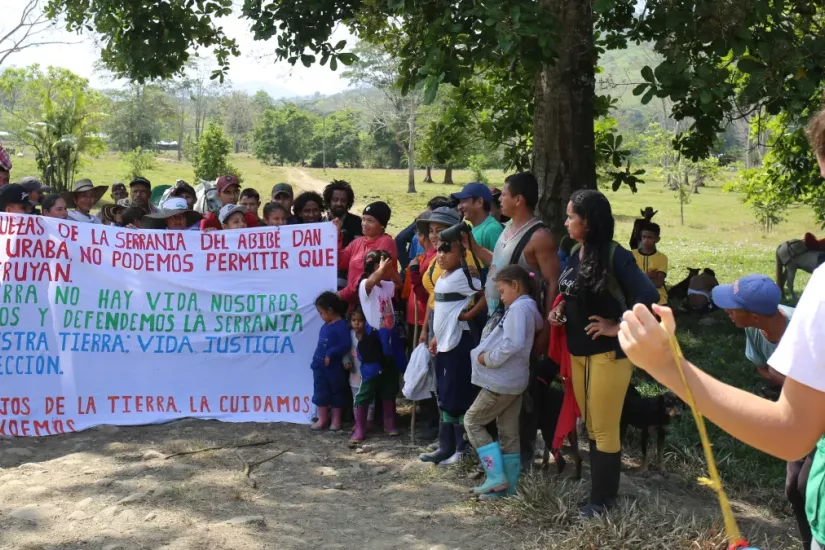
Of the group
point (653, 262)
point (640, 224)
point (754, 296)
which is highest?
point (640, 224)

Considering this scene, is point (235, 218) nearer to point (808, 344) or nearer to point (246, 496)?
point (246, 496)

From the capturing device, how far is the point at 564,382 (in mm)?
5145

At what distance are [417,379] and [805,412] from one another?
4.30m

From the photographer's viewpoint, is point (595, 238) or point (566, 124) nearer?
point (595, 238)

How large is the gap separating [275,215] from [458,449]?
280 centimetres

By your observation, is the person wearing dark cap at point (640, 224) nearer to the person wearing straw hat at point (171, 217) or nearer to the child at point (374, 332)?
the child at point (374, 332)

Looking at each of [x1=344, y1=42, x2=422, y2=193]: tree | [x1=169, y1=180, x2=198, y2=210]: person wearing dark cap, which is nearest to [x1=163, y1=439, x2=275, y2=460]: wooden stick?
[x1=169, y1=180, x2=198, y2=210]: person wearing dark cap

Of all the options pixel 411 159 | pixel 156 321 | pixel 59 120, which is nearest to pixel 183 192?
pixel 156 321

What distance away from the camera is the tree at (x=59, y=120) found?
32469 mm

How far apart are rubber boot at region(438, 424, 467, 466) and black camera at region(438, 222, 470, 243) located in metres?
1.28

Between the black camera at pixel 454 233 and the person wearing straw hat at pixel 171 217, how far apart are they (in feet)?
9.23

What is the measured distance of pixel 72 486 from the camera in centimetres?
545

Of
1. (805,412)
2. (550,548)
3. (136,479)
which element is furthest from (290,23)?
(805,412)

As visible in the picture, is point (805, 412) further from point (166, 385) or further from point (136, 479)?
point (166, 385)
